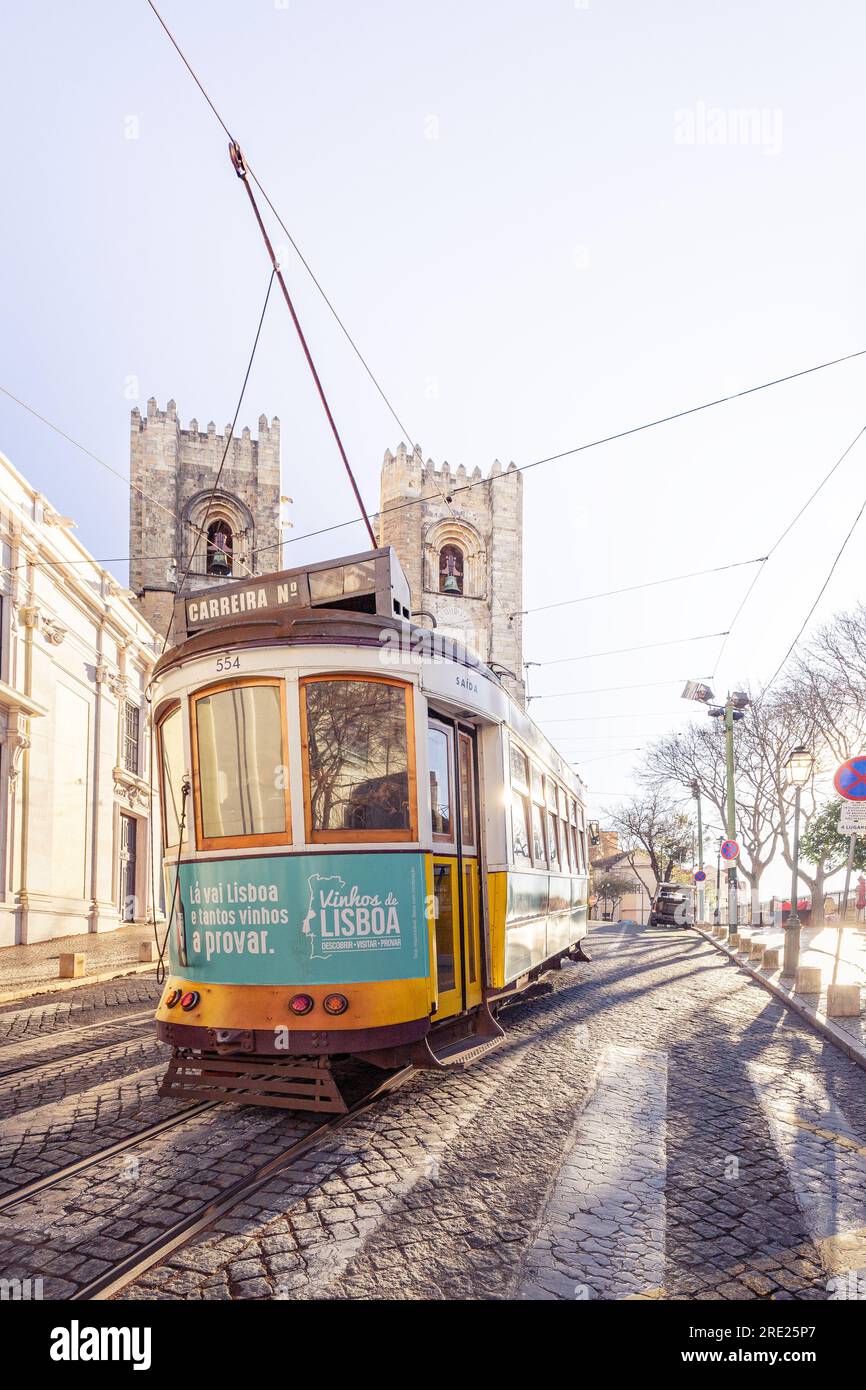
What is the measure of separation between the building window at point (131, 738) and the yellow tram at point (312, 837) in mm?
18197

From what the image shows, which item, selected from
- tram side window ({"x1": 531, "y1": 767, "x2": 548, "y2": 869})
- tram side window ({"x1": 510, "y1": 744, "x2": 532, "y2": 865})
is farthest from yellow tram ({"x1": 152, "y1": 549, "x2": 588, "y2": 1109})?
tram side window ({"x1": 531, "y1": 767, "x2": 548, "y2": 869})

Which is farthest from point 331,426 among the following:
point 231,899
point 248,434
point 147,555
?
point 248,434

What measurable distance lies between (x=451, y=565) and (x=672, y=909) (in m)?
20.6

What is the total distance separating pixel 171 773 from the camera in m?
6.02

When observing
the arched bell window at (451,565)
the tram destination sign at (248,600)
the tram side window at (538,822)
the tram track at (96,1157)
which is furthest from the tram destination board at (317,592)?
the arched bell window at (451,565)

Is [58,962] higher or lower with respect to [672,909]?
higher

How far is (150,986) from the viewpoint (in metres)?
12.9

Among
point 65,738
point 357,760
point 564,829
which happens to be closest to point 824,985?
point 564,829

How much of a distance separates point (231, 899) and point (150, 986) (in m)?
8.66

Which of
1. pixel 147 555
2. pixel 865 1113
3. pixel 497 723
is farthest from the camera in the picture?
pixel 147 555

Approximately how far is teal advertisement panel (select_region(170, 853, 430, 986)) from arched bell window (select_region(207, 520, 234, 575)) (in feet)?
121

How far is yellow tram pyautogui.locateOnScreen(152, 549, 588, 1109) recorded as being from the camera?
5.07m

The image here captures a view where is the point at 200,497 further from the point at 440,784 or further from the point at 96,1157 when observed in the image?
the point at 96,1157
